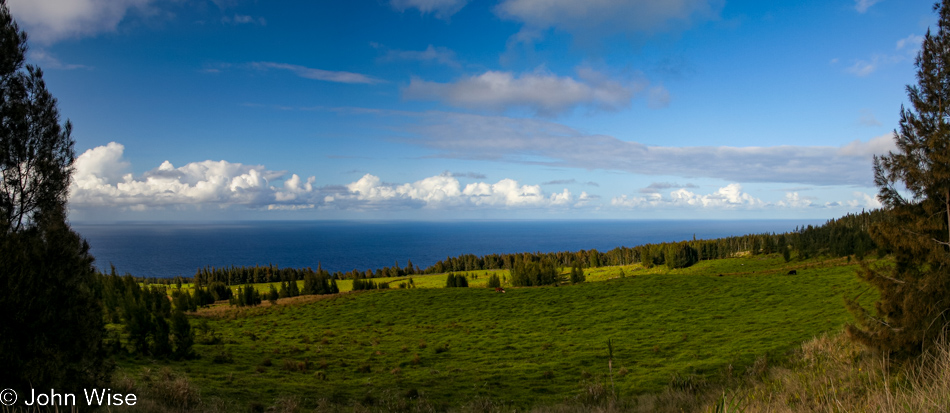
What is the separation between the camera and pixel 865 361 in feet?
38.6

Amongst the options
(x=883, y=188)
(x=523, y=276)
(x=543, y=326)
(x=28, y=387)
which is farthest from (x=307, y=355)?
(x=523, y=276)

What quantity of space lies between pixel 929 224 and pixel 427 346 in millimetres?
30514

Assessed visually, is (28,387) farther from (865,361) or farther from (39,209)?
(865,361)

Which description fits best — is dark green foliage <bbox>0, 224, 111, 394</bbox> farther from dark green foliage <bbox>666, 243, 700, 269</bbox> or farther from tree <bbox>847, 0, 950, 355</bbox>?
dark green foliage <bbox>666, 243, 700, 269</bbox>

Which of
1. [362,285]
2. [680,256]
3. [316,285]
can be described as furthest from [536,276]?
[680,256]

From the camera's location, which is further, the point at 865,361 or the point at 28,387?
the point at 865,361

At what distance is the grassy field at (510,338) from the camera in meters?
19.2

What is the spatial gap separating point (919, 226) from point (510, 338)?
97.6 ft

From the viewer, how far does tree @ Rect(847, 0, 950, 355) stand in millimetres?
11914

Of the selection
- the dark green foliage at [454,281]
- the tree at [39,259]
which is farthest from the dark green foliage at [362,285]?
the tree at [39,259]

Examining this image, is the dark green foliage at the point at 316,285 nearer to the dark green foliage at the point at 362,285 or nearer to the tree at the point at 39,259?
the dark green foliage at the point at 362,285

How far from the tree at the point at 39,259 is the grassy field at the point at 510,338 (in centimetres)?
673

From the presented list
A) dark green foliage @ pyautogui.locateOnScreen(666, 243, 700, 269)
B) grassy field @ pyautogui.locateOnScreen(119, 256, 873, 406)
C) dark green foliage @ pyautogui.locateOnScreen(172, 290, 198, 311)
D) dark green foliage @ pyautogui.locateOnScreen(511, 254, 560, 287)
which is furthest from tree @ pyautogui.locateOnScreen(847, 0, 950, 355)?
dark green foliage @ pyautogui.locateOnScreen(666, 243, 700, 269)

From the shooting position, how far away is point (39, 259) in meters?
8.55
